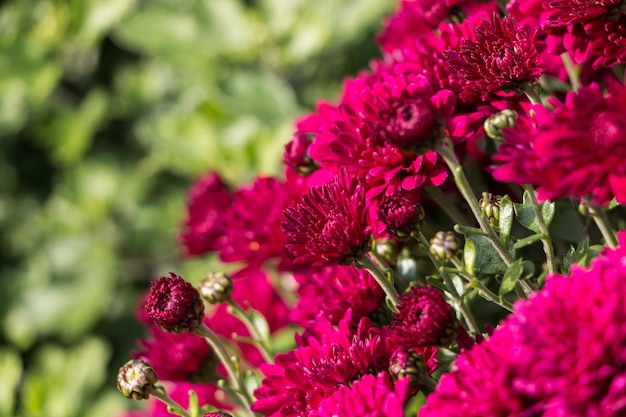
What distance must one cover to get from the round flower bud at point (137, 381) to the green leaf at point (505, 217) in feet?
0.98

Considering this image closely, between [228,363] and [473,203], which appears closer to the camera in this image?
[473,203]

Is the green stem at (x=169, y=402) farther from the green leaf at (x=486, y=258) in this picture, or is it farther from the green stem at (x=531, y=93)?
the green stem at (x=531, y=93)

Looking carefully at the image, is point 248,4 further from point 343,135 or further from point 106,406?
point 343,135

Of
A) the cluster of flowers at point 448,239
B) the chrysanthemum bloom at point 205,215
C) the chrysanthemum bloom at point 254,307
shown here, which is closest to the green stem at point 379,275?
the cluster of flowers at point 448,239

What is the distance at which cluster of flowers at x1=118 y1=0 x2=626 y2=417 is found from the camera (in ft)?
1.34

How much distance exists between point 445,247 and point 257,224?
0.89 ft

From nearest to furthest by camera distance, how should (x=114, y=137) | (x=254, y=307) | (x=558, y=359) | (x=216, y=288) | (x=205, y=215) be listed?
(x=558, y=359)
(x=216, y=288)
(x=205, y=215)
(x=254, y=307)
(x=114, y=137)

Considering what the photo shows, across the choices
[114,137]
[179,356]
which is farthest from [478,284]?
[114,137]

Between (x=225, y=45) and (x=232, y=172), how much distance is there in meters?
0.29

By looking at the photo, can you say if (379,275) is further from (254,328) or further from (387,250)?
(254,328)

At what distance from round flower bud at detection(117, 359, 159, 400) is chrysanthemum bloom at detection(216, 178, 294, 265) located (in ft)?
0.59

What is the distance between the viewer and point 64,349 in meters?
1.73

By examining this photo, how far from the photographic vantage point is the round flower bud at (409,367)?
538mm

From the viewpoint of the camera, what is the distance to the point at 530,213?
591 millimetres
